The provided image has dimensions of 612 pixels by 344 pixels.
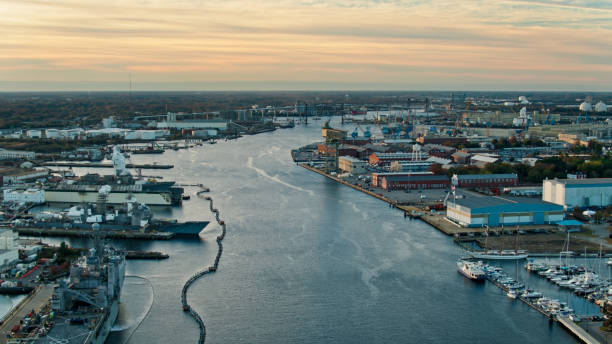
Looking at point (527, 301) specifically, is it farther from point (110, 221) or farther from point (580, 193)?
point (110, 221)

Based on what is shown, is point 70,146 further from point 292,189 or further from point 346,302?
point 346,302

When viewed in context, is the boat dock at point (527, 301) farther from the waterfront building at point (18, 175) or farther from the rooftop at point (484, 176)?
the waterfront building at point (18, 175)

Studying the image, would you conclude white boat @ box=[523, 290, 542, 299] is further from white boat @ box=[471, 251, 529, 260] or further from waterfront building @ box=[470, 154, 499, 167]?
waterfront building @ box=[470, 154, 499, 167]

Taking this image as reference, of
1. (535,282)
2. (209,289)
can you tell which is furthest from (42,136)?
(535,282)

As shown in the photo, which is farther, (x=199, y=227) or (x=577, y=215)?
(x=577, y=215)

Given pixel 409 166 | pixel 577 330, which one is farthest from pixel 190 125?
pixel 577 330
